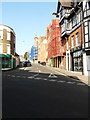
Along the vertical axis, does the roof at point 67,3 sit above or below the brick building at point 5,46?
above

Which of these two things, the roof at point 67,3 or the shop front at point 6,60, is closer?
the roof at point 67,3

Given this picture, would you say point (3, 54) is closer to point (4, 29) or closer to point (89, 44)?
point (4, 29)

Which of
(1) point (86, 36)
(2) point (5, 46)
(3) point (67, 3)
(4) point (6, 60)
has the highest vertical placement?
(3) point (67, 3)

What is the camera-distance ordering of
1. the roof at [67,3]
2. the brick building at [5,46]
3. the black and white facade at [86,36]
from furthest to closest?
the brick building at [5,46], the roof at [67,3], the black and white facade at [86,36]

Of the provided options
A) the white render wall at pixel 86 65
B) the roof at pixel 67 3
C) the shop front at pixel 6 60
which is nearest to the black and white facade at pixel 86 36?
the white render wall at pixel 86 65

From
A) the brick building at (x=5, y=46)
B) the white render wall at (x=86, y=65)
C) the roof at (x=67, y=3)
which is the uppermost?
the roof at (x=67, y=3)

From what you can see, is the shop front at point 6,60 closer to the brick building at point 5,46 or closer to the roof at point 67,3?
the brick building at point 5,46

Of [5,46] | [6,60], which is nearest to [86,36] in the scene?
[6,60]

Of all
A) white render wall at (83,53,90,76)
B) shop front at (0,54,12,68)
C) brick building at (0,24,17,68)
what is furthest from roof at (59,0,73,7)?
shop front at (0,54,12,68)

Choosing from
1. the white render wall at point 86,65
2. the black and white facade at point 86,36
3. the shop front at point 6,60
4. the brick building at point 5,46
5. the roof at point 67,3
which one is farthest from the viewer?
the brick building at point 5,46

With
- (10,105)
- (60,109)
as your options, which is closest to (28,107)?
(10,105)

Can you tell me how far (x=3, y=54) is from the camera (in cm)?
2711

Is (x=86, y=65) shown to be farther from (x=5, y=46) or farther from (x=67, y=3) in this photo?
(x=5, y=46)

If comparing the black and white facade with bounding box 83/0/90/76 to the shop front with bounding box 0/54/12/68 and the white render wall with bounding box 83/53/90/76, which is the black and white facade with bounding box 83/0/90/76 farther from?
Result: the shop front with bounding box 0/54/12/68
